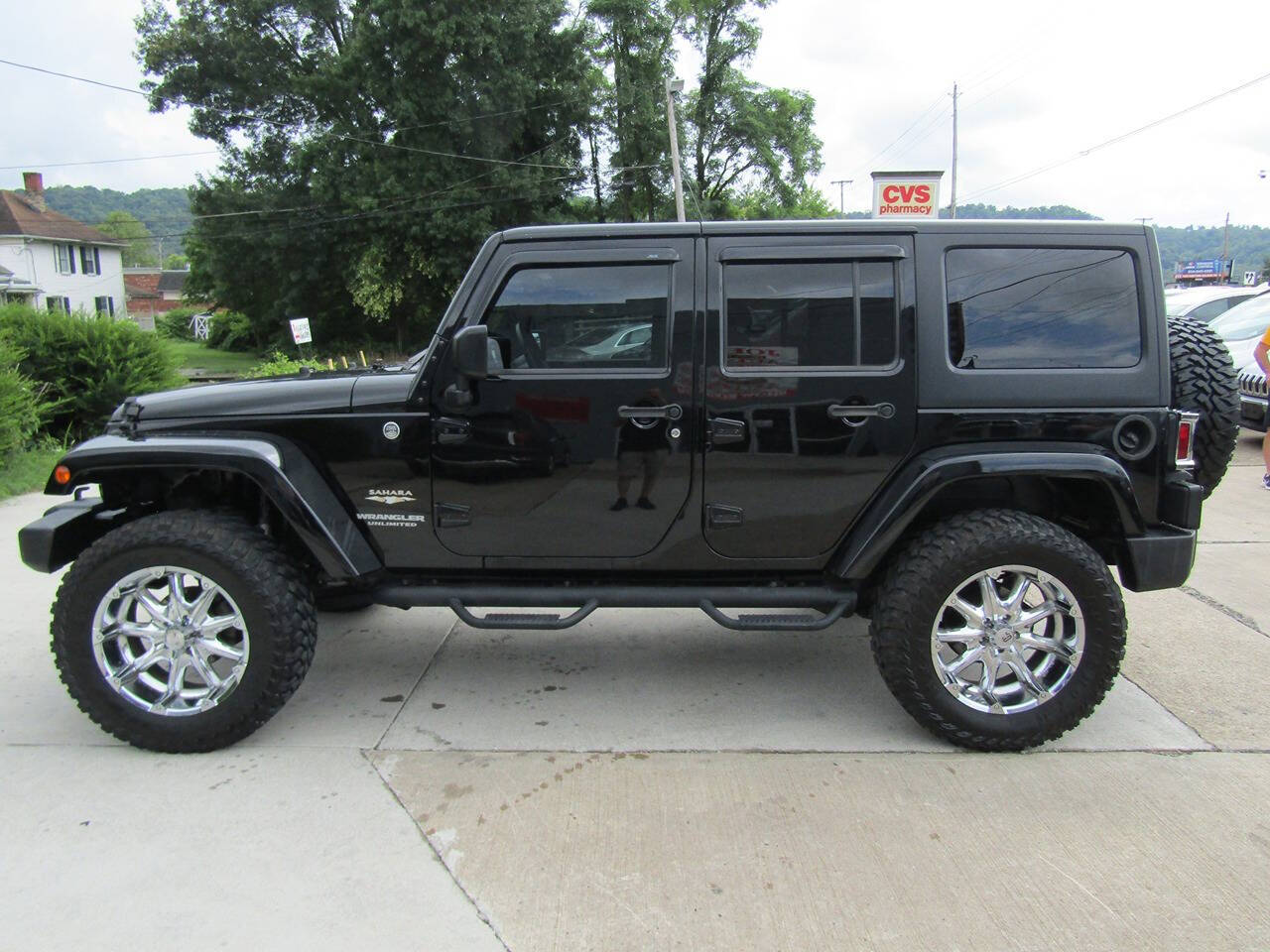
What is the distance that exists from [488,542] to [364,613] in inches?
72.9

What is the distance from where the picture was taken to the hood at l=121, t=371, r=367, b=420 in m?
3.31

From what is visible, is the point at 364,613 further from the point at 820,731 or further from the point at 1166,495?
the point at 1166,495

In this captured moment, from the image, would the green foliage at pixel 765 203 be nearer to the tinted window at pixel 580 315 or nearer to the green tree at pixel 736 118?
the green tree at pixel 736 118

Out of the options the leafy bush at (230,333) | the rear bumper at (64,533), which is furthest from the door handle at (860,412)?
the leafy bush at (230,333)

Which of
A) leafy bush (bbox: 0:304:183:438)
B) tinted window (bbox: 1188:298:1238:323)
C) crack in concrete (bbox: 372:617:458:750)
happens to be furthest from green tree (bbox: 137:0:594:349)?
crack in concrete (bbox: 372:617:458:750)

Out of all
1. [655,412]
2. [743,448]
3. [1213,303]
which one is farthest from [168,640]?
[1213,303]

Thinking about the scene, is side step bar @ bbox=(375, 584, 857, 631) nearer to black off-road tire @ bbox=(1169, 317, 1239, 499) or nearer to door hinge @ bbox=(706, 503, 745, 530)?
door hinge @ bbox=(706, 503, 745, 530)

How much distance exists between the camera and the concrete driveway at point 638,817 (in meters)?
2.39

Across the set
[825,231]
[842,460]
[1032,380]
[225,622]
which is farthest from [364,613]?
[1032,380]

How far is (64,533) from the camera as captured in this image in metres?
3.32

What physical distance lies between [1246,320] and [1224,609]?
27.2 ft

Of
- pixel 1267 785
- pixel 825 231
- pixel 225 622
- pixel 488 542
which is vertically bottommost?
pixel 1267 785

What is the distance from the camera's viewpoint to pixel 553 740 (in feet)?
11.1

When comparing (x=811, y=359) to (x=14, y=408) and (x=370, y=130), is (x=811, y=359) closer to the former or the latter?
(x=14, y=408)
